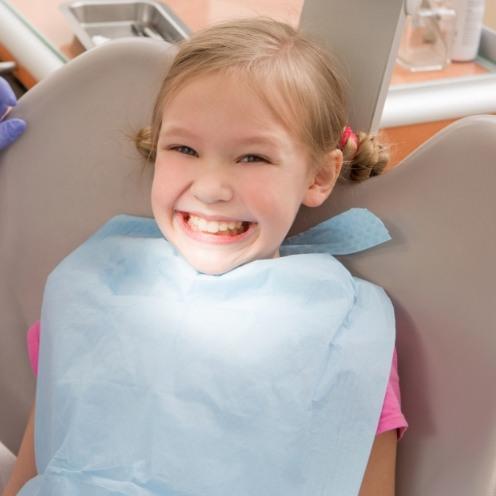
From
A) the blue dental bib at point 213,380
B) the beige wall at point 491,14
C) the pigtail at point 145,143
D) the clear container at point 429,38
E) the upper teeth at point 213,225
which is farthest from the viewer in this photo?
the beige wall at point 491,14

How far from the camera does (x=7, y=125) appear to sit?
A: 132cm

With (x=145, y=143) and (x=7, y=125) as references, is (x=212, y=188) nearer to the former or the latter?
(x=145, y=143)

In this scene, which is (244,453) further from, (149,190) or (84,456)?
(149,190)

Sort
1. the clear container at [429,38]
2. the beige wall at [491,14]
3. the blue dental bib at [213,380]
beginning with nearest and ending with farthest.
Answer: the blue dental bib at [213,380]
the clear container at [429,38]
the beige wall at [491,14]

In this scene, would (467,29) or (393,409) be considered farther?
(467,29)

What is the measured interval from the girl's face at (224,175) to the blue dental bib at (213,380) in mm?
37

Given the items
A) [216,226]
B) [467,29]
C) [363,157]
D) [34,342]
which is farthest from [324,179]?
[467,29]

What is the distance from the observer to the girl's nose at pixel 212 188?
1102 millimetres

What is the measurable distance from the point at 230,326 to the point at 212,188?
0.17 metres

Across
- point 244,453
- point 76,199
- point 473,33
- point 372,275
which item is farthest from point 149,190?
point 473,33

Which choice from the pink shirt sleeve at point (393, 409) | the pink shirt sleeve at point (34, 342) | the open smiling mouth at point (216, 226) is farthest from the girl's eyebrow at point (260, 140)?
the pink shirt sleeve at point (34, 342)

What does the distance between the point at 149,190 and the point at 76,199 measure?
0.11 meters

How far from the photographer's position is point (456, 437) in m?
1.10

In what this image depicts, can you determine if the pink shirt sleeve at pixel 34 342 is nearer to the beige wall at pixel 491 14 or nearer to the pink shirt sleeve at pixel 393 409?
the pink shirt sleeve at pixel 393 409
